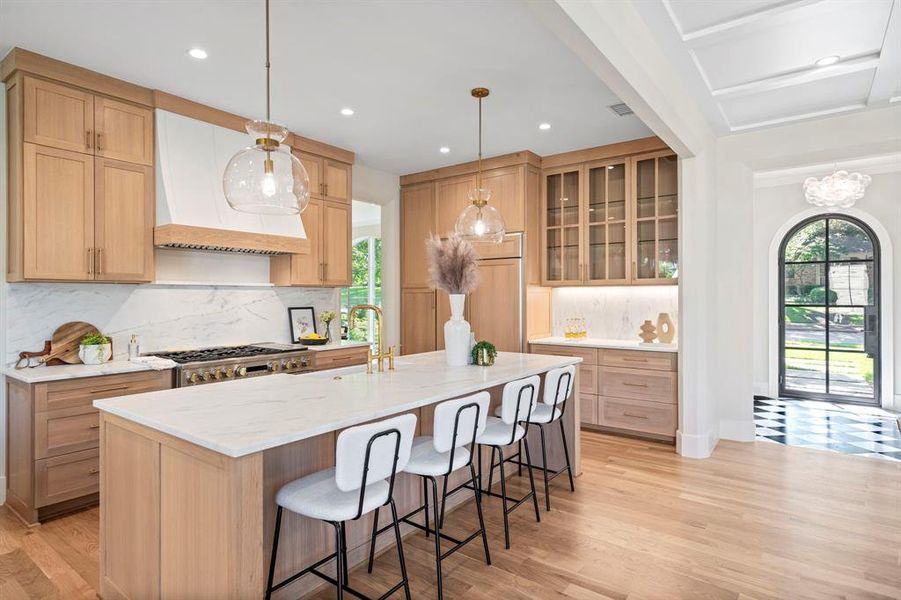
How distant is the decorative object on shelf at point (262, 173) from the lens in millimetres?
2240

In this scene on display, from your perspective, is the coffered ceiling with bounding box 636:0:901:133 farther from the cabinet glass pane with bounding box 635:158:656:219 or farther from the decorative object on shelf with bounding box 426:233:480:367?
the decorative object on shelf with bounding box 426:233:480:367

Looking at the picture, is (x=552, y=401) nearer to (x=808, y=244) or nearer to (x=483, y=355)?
(x=483, y=355)

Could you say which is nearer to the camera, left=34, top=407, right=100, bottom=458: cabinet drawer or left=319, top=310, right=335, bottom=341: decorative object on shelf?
left=34, top=407, right=100, bottom=458: cabinet drawer

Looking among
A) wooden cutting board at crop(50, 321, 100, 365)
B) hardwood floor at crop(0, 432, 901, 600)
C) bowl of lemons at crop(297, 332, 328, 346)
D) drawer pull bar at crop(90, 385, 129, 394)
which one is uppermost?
wooden cutting board at crop(50, 321, 100, 365)

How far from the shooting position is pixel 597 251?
5375 millimetres

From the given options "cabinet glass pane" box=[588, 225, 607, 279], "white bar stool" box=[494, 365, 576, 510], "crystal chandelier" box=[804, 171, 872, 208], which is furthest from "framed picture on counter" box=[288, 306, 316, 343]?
"crystal chandelier" box=[804, 171, 872, 208]

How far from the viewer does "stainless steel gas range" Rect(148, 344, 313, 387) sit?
3.63m

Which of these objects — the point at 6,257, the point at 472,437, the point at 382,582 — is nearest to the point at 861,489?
the point at 472,437

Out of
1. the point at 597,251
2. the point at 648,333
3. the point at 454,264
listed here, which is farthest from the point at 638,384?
the point at 454,264

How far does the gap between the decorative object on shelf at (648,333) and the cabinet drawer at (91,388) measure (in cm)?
424

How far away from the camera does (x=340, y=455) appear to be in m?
1.80

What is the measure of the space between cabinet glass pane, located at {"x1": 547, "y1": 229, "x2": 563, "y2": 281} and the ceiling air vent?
5.40ft

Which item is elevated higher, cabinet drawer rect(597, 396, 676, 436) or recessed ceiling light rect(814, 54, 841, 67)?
recessed ceiling light rect(814, 54, 841, 67)

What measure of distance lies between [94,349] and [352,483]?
2.64 metres
